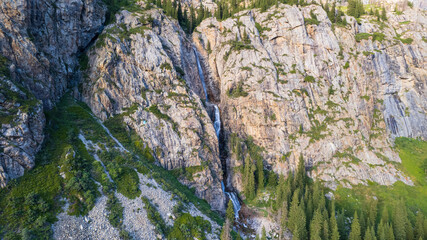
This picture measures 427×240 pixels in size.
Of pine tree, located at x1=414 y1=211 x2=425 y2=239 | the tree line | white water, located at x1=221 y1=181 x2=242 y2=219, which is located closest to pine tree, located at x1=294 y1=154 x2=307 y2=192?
the tree line

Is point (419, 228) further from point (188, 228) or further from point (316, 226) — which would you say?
point (188, 228)

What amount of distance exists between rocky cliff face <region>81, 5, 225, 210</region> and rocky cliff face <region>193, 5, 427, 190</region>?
11049mm

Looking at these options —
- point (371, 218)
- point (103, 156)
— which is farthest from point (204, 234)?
point (371, 218)

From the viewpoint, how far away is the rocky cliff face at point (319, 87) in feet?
186

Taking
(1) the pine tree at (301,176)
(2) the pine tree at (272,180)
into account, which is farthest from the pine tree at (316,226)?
(2) the pine tree at (272,180)

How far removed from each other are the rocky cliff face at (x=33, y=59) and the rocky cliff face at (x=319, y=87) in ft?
131

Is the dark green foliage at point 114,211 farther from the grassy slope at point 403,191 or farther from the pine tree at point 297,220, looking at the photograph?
the grassy slope at point 403,191

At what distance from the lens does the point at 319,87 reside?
65000 mm

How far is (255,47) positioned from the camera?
236 ft

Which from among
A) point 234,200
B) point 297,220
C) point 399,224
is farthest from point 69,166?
point 399,224

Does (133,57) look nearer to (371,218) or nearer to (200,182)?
(200,182)

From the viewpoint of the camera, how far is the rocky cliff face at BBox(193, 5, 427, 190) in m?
56.8

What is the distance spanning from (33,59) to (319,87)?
75.1m

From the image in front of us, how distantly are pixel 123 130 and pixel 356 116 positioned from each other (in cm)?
6869
